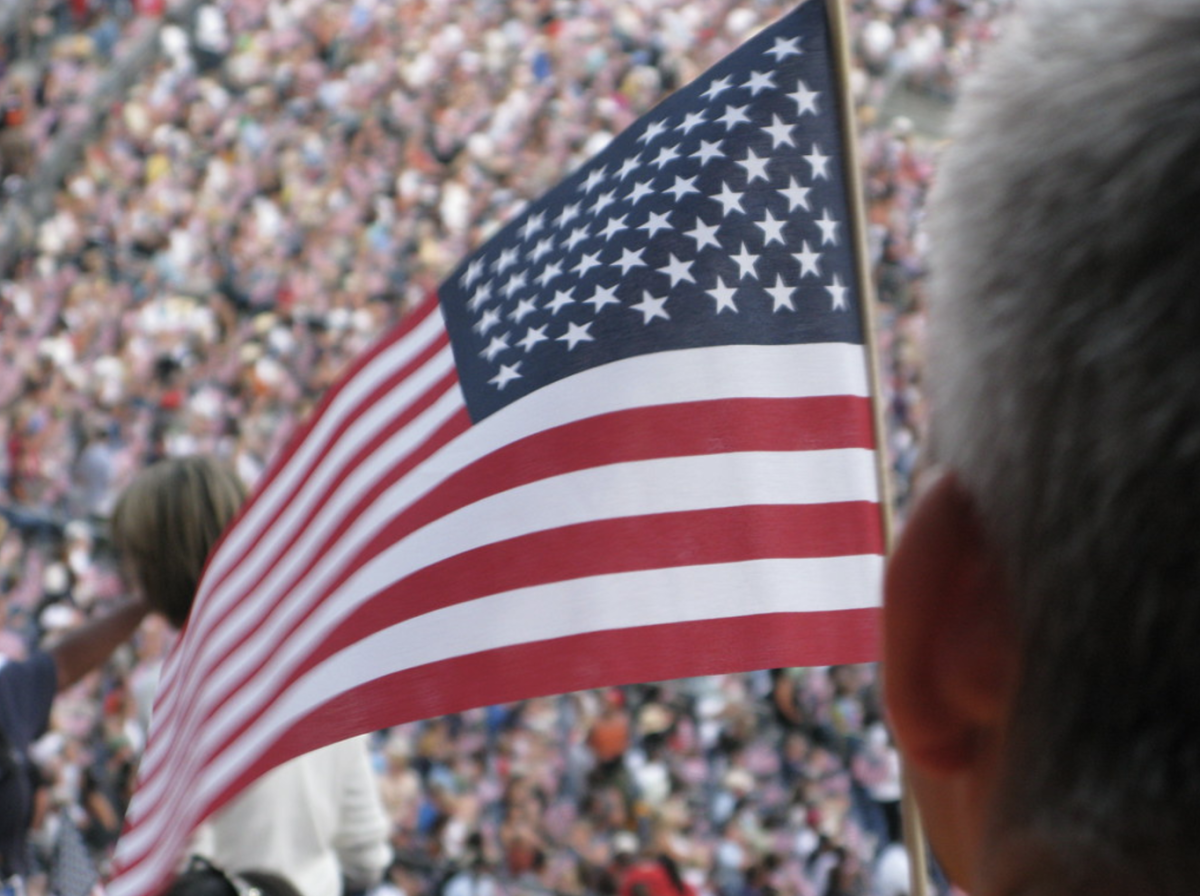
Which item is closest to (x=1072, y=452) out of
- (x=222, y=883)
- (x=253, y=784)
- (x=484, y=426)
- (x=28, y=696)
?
(x=484, y=426)

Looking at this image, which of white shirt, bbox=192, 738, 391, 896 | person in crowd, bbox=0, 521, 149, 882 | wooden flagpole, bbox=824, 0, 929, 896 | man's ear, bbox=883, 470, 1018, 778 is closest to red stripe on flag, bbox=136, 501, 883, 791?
wooden flagpole, bbox=824, 0, 929, 896

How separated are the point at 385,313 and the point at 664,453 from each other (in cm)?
1173

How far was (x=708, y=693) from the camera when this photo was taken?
31.0 feet

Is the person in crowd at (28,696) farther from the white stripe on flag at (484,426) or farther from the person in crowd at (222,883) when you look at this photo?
the person in crowd at (222,883)

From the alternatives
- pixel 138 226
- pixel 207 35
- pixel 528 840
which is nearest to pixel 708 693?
pixel 528 840

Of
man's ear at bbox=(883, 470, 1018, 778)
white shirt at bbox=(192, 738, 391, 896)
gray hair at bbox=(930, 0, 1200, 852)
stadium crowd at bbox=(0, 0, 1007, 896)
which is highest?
gray hair at bbox=(930, 0, 1200, 852)

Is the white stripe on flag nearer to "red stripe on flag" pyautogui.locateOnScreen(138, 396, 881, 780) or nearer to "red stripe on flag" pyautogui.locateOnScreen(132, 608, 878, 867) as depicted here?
"red stripe on flag" pyautogui.locateOnScreen(138, 396, 881, 780)

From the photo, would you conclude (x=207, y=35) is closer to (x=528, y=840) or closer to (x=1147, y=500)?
(x=528, y=840)

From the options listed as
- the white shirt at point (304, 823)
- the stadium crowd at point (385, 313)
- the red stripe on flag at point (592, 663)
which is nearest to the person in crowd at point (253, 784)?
the white shirt at point (304, 823)

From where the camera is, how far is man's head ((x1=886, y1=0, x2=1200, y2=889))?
479 millimetres

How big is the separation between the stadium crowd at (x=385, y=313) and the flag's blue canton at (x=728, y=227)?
4.52ft

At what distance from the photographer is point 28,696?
2555 millimetres

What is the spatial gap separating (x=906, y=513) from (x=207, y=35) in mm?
18530

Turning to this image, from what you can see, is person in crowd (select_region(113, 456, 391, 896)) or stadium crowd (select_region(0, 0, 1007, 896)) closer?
person in crowd (select_region(113, 456, 391, 896))
